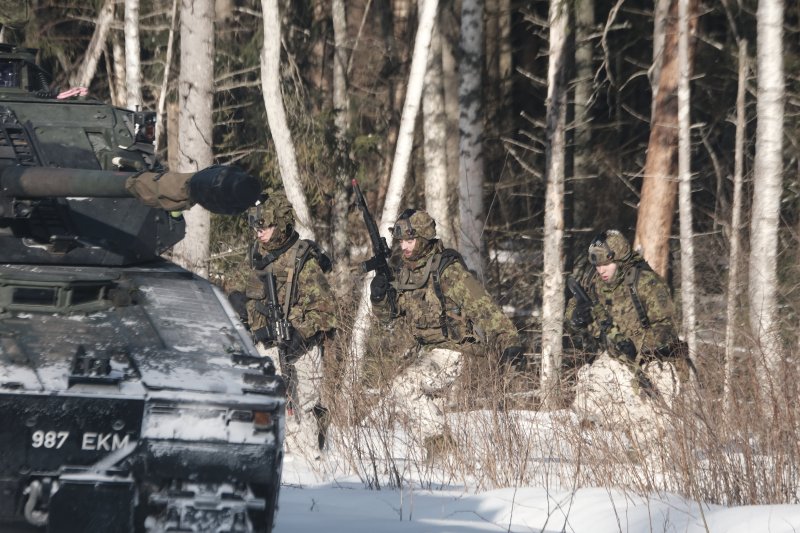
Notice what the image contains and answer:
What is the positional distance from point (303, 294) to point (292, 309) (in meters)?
0.13

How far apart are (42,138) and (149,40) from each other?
1289 centimetres

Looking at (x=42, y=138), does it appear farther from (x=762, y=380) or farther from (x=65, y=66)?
(x=65, y=66)

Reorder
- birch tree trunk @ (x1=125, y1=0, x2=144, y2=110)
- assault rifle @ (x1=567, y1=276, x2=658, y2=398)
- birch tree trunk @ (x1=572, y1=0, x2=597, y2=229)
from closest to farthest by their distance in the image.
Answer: assault rifle @ (x1=567, y1=276, x2=658, y2=398)
birch tree trunk @ (x1=125, y1=0, x2=144, y2=110)
birch tree trunk @ (x1=572, y1=0, x2=597, y2=229)

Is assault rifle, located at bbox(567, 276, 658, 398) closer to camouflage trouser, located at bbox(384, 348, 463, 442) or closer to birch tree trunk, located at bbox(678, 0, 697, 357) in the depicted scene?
camouflage trouser, located at bbox(384, 348, 463, 442)

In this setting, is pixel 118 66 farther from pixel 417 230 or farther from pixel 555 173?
pixel 417 230

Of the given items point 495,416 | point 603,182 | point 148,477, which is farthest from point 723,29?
point 148,477

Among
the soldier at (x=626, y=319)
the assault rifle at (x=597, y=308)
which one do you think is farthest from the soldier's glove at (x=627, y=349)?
the assault rifle at (x=597, y=308)

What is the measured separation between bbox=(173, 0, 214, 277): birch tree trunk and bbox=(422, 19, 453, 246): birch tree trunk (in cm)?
324

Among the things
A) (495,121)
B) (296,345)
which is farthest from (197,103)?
(495,121)

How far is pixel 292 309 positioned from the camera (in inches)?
382

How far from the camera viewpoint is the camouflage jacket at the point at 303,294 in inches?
382

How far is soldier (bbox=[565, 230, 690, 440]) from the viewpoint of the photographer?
9633 millimetres

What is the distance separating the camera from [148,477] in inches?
216

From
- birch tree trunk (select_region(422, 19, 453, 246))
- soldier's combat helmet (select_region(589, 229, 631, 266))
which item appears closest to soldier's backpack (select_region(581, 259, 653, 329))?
soldier's combat helmet (select_region(589, 229, 631, 266))
